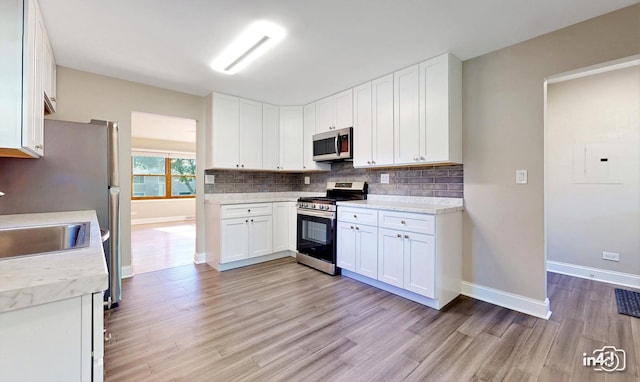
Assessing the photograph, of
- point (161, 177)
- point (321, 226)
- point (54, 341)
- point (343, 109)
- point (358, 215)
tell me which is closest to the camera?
point (54, 341)

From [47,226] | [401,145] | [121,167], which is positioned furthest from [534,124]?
[121,167]

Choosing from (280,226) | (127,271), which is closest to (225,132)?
(280,226)

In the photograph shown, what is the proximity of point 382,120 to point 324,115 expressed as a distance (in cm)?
108

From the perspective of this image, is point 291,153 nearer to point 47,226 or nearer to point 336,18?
point 336,18

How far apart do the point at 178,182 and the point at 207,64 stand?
6.78 meters

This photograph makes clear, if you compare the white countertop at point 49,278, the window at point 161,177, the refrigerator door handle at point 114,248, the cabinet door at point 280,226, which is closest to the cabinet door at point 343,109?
the cabinet door at point 280,226

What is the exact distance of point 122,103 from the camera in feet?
10.7

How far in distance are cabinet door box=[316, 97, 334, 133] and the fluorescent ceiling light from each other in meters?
1.38

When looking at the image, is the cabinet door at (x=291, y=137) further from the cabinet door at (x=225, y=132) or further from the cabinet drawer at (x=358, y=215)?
the cabinet drawer at (x=358, y=215)

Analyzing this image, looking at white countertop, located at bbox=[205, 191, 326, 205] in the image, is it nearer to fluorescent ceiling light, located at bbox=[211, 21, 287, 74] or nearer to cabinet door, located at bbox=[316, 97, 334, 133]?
cabinet door, located at bbox=[316, 97, 334, 133]

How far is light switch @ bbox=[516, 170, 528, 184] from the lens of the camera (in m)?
2.42

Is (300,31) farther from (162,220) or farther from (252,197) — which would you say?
(162,220)

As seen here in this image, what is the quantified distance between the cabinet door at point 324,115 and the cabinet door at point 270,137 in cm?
69

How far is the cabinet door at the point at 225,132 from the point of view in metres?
3.68
